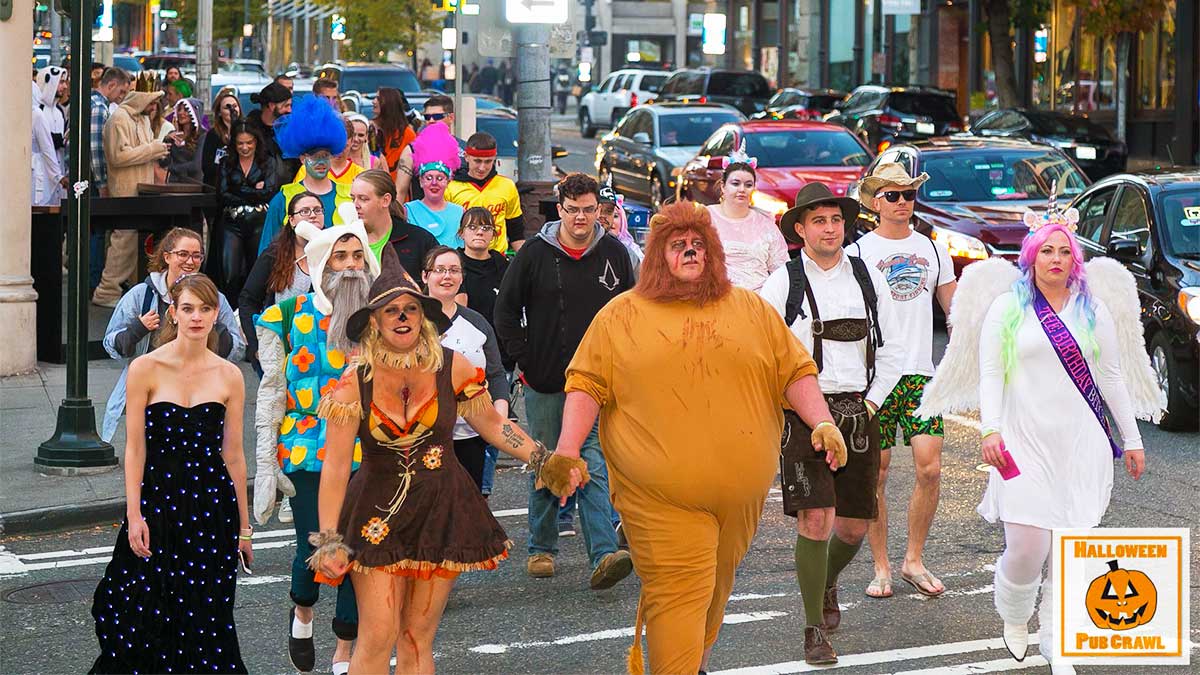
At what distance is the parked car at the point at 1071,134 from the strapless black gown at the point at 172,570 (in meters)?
24.2

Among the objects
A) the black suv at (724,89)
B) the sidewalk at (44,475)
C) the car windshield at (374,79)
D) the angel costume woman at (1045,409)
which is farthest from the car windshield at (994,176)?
the black suv at (724,89)

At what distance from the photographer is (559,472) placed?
596 centimetres

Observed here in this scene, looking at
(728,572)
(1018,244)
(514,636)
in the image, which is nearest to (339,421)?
(728,572)

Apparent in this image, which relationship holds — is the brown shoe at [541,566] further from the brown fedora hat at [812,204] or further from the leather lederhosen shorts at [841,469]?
the brown fedora hat at [812,204]

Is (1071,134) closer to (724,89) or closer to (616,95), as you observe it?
(724,89)

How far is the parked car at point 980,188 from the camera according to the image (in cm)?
1638

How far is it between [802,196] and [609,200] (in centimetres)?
235

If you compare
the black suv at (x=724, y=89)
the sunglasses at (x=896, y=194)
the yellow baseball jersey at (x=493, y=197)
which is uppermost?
the black suv at (x=724, y=89)

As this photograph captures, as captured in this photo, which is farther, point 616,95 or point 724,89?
point 616,95

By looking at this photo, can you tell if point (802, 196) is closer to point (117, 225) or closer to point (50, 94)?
point (117, 225)

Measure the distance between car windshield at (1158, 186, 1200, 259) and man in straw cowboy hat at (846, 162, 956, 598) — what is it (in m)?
4.98

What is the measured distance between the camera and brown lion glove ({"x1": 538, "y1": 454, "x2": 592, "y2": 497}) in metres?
5.96

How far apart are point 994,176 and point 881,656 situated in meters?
11.4

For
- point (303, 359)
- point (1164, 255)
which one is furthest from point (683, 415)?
point (1164, 255)
